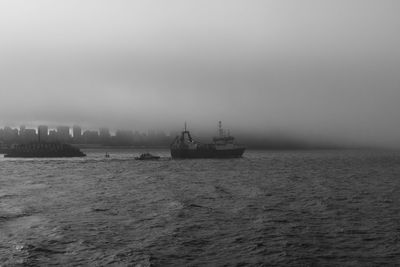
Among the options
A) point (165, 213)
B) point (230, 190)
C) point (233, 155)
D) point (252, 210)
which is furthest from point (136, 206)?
point (233, 155)

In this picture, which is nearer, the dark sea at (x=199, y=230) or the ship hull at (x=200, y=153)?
the dark sea at (x=199, y=230)

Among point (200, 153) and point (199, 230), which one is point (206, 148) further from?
point (199, 230)

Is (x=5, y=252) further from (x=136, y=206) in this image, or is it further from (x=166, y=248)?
(x=136, y=206)

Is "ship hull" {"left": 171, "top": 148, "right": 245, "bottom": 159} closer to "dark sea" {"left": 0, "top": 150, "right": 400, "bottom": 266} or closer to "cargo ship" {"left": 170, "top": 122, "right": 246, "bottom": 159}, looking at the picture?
"cargo ship" {"left": 170, "top": 122, "right": 246, "bottom": 159}

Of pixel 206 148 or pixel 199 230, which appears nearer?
pixel 199 230

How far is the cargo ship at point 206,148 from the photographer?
174 metres

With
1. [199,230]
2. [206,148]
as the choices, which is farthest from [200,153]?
[199,230]

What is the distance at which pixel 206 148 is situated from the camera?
174875mm

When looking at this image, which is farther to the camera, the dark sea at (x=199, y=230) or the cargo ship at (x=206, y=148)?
the cargo ship at (x=206, y=148)

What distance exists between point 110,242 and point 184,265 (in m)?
6.02

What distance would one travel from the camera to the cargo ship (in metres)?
174

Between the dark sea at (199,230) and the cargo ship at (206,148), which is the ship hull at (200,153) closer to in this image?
the cargo ship at (206,148)

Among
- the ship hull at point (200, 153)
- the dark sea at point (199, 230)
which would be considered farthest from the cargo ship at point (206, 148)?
the dark sea at point (199, 230)

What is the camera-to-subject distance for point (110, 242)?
23016 mm
